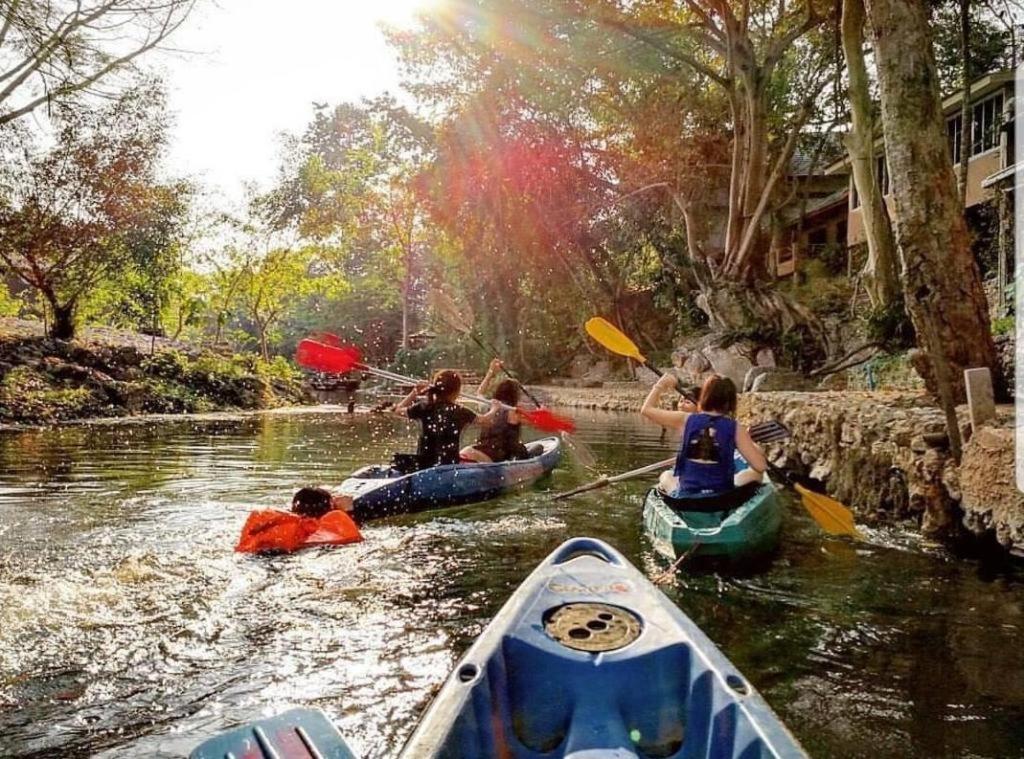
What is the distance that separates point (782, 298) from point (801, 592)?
1346cm

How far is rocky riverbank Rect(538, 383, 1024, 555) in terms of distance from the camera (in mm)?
5137

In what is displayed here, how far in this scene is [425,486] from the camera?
722cm

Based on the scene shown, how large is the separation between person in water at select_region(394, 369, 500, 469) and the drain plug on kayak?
457 cm

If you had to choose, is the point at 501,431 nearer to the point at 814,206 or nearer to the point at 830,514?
the point at 830,514

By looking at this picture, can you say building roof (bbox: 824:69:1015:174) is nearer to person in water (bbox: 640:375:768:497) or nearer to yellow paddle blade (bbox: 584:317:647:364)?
yellow paddle blade (bbox: 584:317:647:364)

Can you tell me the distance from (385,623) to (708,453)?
8.44 ft

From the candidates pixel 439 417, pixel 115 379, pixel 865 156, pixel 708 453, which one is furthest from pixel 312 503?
pixel 115 379

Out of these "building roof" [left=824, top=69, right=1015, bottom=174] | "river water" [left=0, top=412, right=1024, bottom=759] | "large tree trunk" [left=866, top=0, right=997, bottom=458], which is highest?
"building roof" [left=824, top=69, right=1015, bottom=174]

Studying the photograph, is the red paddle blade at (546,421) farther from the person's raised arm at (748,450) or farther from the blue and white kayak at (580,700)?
the blue and white kayak at (580,700)

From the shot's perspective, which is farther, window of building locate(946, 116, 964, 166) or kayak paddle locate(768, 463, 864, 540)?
window of building locate(946, 116, 964, 166)

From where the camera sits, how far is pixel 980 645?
402cm

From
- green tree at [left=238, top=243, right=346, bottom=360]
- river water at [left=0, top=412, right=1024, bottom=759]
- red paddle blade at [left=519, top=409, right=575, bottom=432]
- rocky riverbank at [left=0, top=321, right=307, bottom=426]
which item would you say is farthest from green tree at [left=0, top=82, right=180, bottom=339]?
red paddle blade at [left=519, top=409, right=575, bottom=432]

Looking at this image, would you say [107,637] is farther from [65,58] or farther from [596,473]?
[65,58]

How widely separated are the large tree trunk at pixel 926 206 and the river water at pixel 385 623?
6.55ft
